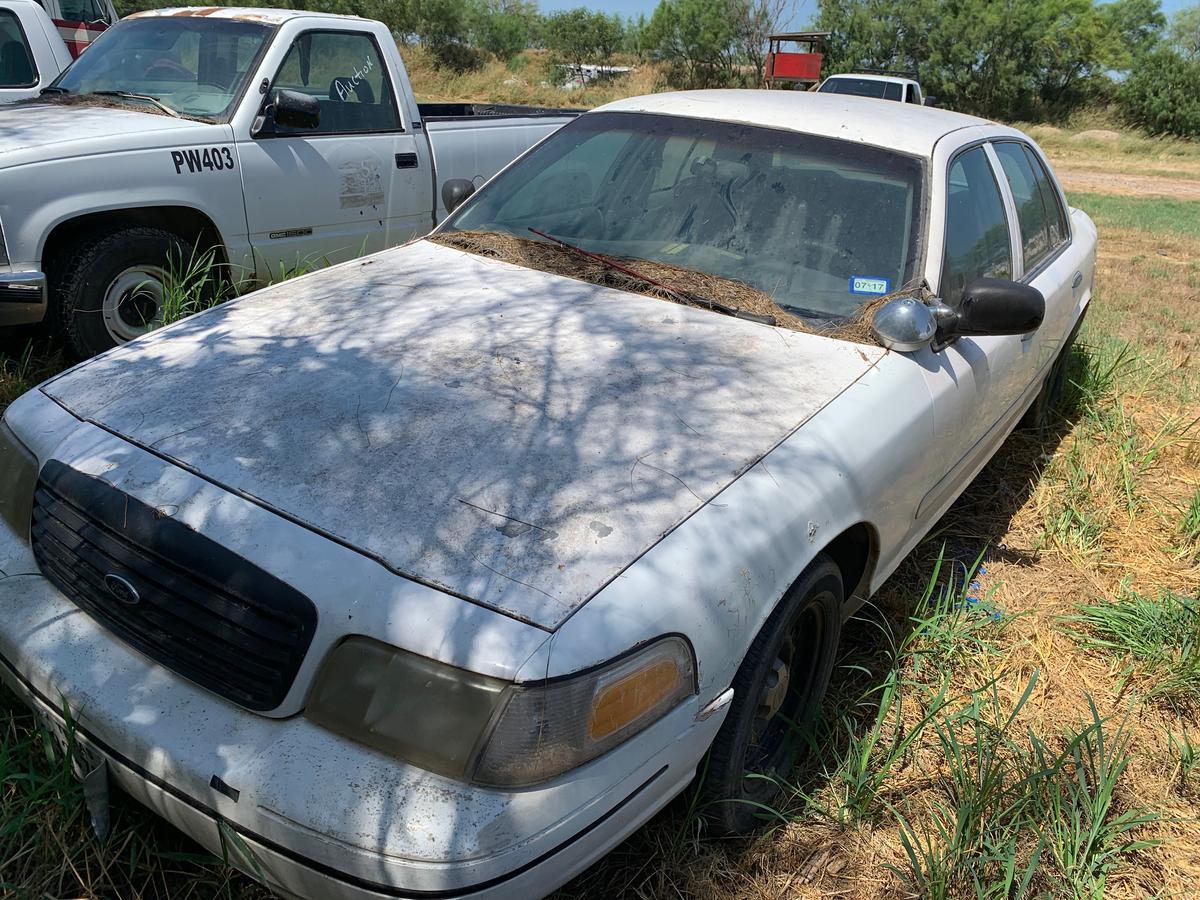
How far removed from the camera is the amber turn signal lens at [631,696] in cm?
168

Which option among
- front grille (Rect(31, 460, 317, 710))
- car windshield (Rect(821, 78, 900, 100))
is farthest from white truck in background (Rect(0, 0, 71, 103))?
car windshield (Rect(821, 78, 900, 100))

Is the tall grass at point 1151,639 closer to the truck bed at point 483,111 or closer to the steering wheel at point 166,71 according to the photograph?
the truck bed at point 483,111

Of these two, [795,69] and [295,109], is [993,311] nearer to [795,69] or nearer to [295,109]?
[295,109]

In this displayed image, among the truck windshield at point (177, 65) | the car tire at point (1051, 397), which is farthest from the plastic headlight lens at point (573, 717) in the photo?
the truck windshield at point (177, 65)

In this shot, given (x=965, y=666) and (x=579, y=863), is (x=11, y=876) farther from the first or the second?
(x=965, y=666)

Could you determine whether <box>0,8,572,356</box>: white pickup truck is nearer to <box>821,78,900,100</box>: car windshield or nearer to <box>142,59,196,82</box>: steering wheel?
<box>142,59,196,82</box>: steering wheel

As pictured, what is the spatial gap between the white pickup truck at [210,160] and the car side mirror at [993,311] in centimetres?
339

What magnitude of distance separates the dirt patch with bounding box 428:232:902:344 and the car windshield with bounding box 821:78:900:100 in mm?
14492

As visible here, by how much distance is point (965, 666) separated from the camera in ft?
10.2

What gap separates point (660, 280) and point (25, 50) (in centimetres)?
630

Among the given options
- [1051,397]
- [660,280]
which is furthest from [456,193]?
[1051,397]

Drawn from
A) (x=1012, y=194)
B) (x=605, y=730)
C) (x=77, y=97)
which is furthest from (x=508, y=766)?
(x=77, y=97)

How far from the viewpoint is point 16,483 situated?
223 centimetres

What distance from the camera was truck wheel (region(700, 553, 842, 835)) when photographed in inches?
82.7
